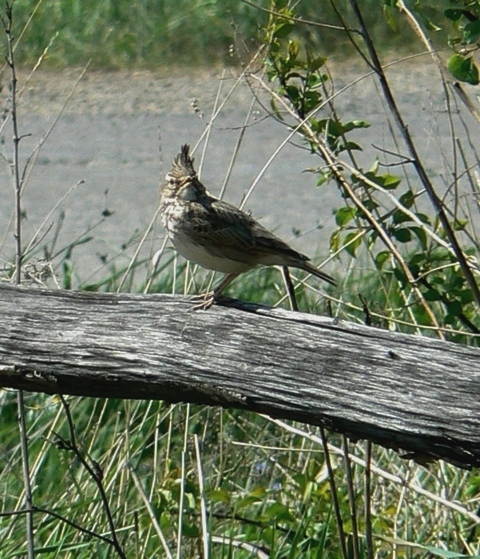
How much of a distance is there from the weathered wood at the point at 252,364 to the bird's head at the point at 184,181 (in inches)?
45.7

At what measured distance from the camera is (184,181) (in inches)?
137

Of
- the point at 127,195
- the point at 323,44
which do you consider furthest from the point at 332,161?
the point at 323,44

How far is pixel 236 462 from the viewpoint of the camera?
155 inches

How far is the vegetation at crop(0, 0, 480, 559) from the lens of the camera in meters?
2.83

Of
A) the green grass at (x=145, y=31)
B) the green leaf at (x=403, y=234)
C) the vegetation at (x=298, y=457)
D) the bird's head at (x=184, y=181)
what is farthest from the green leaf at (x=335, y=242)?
the green grass at (x=145, y=31)

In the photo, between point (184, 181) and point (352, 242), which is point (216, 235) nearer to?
point (184, 181)

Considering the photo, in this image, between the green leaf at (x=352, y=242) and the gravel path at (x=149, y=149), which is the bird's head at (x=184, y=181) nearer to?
the green leaf at (x=352, y=242)

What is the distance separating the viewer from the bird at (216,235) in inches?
131

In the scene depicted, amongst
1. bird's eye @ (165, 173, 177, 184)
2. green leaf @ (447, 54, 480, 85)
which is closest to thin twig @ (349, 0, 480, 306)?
green leaf @ (447, 54, 480, 85)

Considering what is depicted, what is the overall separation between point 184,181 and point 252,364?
58.3 inches

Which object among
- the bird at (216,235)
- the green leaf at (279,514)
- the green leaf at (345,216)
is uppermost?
the green leaf at (345,216)

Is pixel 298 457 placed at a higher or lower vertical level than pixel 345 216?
lower

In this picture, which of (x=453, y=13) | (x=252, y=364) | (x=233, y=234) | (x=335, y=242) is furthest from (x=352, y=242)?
(x=252, y=364)

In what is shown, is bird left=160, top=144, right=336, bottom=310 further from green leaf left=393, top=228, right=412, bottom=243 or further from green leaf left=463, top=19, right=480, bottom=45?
green leaf left=463, top=19, right=480, bottom=45
